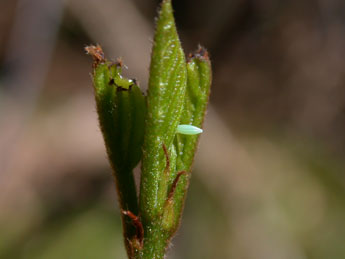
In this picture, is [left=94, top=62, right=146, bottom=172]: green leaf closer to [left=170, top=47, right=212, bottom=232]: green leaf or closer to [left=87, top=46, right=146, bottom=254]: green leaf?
[left=87, top=46, right=146, bottom=254]: green leaf

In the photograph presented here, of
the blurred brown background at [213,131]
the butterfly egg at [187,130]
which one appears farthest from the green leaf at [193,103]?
the blurred brown background at [213,131]

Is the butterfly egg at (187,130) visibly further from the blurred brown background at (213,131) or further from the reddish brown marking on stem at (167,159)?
the blurred brown background at (213,131)

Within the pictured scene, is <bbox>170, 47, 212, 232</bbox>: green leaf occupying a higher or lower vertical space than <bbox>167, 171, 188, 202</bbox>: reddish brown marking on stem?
higher

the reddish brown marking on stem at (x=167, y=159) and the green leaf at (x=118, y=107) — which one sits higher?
the green leaf at (x=118, y=107)

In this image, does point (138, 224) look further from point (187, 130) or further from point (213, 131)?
point (213, 131)

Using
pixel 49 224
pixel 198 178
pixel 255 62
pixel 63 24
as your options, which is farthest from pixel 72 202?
pixel 255 62

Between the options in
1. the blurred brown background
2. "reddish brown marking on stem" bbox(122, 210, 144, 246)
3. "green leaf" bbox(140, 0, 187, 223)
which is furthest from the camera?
the blurred brown background

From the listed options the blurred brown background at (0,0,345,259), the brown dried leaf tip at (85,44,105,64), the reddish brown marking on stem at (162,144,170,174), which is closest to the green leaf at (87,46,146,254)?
the brown dried leaf tip at (85,44,105,64)

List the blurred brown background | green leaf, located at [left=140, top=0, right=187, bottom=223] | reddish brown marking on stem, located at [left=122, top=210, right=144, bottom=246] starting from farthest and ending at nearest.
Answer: the blurred brown background
reddish brown marking on stem, located at [left=122, top=210, right=144, bottom=246]
green leaf, located at [left=140, top=0, right=187, bottom=223]

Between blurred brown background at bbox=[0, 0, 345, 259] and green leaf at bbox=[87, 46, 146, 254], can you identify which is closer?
green leaf at bbox=[87, 46, 146, 254]

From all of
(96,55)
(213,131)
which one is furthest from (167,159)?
(213,131)
